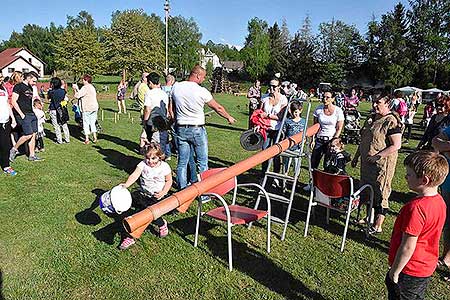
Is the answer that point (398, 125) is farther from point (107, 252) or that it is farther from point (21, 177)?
point (21, 177)

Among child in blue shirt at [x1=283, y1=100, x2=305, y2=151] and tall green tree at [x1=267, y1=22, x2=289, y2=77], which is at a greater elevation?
tall green tree at [x1=267, y1=22, x2=289, y2=77]

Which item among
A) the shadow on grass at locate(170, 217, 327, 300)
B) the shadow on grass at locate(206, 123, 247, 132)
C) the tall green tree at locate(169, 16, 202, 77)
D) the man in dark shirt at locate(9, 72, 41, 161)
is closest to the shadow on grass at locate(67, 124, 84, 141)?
the man in dark shirt at locate(9, 72, 41, 161)

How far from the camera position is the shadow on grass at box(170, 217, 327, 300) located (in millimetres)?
3622

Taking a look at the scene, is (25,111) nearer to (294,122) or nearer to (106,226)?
(106,226)

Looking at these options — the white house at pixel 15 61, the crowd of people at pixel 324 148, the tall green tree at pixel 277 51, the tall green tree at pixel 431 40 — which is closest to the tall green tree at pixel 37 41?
the white house at pixel 15 61

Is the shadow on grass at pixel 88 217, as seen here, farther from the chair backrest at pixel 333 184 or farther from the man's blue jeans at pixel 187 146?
the chair backrest at pixel 333 184

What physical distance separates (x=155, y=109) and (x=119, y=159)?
189 centimetres

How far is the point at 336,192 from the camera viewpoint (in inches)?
174

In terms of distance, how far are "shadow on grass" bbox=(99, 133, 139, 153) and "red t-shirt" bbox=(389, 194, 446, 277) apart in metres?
8.24

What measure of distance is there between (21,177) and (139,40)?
51.6m

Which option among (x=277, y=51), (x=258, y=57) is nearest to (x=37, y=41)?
(x=258, y=57)

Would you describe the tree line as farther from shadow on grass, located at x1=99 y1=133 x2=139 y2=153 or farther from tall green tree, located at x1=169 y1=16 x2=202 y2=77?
shadow on grass, located at x1=99 y1=133 x2=139 y2=153

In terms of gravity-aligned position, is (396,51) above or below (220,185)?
above

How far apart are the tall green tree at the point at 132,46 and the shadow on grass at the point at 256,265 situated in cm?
4963
